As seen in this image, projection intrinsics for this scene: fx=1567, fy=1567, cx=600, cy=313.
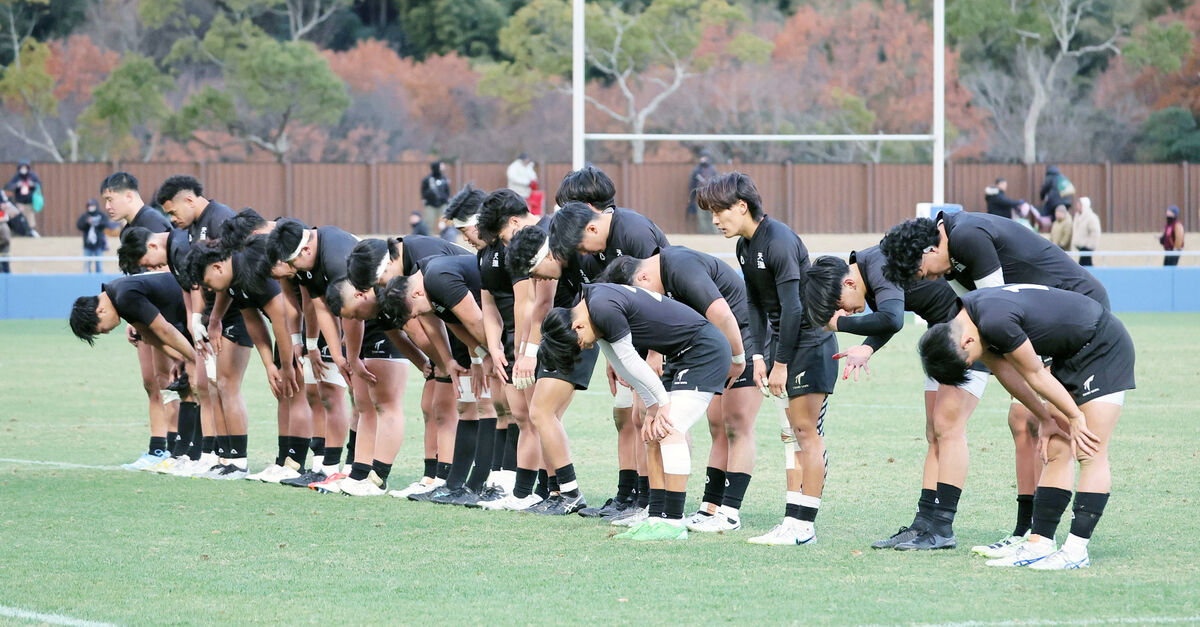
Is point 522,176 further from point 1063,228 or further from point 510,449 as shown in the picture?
point 510,449

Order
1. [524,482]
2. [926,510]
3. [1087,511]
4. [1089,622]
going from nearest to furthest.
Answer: [1089,622] → [1087,511] → [926,510] → [524,482]

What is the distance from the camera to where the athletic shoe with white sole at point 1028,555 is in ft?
23.0

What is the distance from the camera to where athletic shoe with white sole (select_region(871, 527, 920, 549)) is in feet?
24.7

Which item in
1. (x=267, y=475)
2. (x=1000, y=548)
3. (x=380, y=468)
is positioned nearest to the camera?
(x=1000, y=548)

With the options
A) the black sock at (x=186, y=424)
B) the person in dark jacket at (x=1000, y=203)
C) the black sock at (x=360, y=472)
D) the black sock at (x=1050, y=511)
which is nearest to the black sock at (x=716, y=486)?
the black sock at (x=1050, y=511)

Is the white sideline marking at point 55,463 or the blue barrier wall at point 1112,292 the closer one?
the white sideline marking at point 55,463

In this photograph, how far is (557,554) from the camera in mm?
7508

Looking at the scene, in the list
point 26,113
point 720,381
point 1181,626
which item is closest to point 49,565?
point 720,381

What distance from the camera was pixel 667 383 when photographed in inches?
320

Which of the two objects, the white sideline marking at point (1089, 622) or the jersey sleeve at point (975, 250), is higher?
the jersey sleeve at point (975, 250)

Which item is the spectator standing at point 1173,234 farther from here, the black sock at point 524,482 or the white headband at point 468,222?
the black sock at point 524,482

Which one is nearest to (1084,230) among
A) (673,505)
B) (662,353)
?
(662,353)

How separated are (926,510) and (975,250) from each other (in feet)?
4.35

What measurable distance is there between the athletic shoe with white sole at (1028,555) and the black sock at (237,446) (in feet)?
17.4
